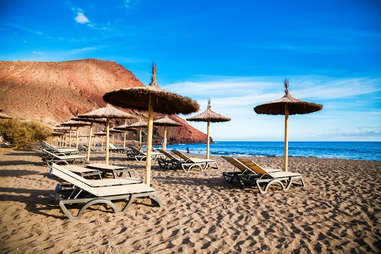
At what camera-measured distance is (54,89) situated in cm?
5328

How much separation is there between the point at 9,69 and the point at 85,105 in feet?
85.0

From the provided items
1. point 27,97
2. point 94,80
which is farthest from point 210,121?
point 94,80

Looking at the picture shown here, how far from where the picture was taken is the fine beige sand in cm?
236

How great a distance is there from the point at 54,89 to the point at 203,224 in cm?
6287

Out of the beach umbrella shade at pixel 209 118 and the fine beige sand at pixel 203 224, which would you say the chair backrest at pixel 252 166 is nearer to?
the fine beige sand at pixel 203 224

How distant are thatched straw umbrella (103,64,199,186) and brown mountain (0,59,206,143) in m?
41.8

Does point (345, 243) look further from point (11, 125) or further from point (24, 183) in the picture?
point (11, 125)

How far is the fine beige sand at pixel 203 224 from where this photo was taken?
7.73 ft

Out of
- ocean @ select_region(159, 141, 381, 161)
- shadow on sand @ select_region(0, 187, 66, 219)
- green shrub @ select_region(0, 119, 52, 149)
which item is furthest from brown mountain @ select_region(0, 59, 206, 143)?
shadow on sand @ select_region(0, 187, 66, 219)

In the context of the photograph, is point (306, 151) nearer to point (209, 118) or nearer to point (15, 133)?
point (209, 118)

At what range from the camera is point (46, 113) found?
42.7 metres

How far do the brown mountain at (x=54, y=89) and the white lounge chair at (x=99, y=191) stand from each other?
42.6 m

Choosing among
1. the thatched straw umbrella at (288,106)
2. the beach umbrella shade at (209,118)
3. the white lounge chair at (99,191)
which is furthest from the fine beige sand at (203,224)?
the beach umbrella shade at (209,118)

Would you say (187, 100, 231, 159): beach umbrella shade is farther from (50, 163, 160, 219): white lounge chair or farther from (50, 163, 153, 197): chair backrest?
(50, 163, 153, 197): chair backrest
